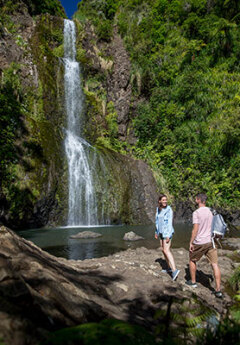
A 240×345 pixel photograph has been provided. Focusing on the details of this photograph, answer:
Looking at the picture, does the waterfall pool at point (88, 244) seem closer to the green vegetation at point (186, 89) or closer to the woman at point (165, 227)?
the woman at point (165, 227)

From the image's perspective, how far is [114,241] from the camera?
9609mm

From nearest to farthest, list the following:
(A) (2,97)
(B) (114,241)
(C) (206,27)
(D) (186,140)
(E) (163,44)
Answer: (B) (114,241), (A) (2,97), (D) (186,140), (C) (206,27), (E) (163,44)

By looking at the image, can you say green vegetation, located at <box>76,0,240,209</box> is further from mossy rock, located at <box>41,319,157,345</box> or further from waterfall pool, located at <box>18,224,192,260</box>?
mossy rock, located at <box>41,319,157,345</box>

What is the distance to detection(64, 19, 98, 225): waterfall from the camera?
14445mm

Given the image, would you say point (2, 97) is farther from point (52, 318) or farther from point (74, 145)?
point (52, 318)

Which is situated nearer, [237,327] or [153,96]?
[237,327]

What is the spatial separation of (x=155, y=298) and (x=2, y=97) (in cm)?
1219

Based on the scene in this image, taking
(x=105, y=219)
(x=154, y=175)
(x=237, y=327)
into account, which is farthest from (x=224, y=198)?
(x=237, y=327)

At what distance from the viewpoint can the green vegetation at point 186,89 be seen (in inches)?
715

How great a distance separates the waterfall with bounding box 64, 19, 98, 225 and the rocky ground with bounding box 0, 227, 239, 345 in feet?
32.0

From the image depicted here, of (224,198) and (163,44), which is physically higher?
(163,44)

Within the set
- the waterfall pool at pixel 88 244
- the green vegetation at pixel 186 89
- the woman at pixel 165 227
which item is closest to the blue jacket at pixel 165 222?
the woman at pixel 165 227

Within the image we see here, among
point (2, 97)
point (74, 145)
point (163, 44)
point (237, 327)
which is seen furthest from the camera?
point (163, 44)

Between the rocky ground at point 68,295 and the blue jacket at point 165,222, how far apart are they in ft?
2.93
